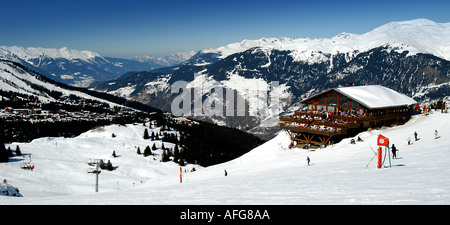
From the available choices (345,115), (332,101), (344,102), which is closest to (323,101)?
(332,101)

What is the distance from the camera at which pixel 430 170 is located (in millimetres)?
20922

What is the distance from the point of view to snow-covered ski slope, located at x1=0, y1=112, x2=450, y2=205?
1566 cm

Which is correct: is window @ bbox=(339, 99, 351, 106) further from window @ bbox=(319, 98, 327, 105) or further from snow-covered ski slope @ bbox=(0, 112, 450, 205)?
snow-covered ski slope @ bbox=(0, 112, 450, 205)

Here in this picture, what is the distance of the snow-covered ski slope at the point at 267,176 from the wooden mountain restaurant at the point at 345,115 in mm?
2276

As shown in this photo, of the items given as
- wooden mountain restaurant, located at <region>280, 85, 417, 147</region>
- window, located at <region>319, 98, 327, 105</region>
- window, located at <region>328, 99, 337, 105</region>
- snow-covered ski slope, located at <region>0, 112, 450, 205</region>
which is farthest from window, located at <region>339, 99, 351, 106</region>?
snow-covered ski slope, located at <region>0, 112, 450, 205</region>

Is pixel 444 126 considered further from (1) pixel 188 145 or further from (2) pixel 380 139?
(1) pixel 188 145

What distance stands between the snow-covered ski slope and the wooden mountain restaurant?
228 centimetres

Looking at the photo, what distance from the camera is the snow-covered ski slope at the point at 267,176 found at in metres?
15.7

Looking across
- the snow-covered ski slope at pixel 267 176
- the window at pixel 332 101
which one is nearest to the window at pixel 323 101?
the window at pixel 332 101

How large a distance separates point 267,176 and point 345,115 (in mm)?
23915

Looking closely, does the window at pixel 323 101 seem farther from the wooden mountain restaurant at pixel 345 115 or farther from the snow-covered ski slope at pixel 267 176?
the snow-covered ski slope at pixel 267 176
